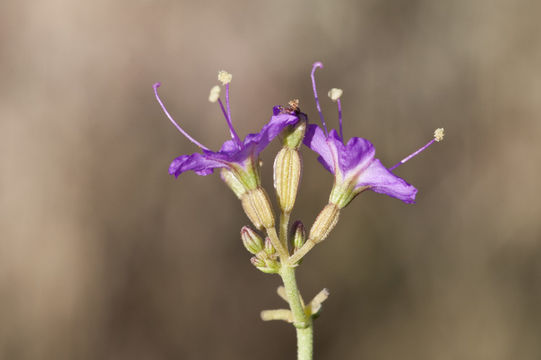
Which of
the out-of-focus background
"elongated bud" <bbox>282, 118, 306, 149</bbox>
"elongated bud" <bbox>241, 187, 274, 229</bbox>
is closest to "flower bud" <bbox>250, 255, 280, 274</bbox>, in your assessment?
"elongated bud" <bbox>241, 187, 274, 229</bbox>

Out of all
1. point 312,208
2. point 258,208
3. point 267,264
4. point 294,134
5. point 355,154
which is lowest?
point 312,208

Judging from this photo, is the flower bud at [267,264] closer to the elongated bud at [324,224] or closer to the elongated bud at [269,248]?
the elongated bud at [269,248]

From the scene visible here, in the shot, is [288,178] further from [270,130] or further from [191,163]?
[191,163]

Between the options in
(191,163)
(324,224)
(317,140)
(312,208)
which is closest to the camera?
A: (191,163)

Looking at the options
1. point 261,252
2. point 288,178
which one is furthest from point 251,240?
point 288,178

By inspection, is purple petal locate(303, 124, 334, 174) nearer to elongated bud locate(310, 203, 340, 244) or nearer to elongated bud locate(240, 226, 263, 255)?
elongated bud locate(310, 203, 340, 244)
